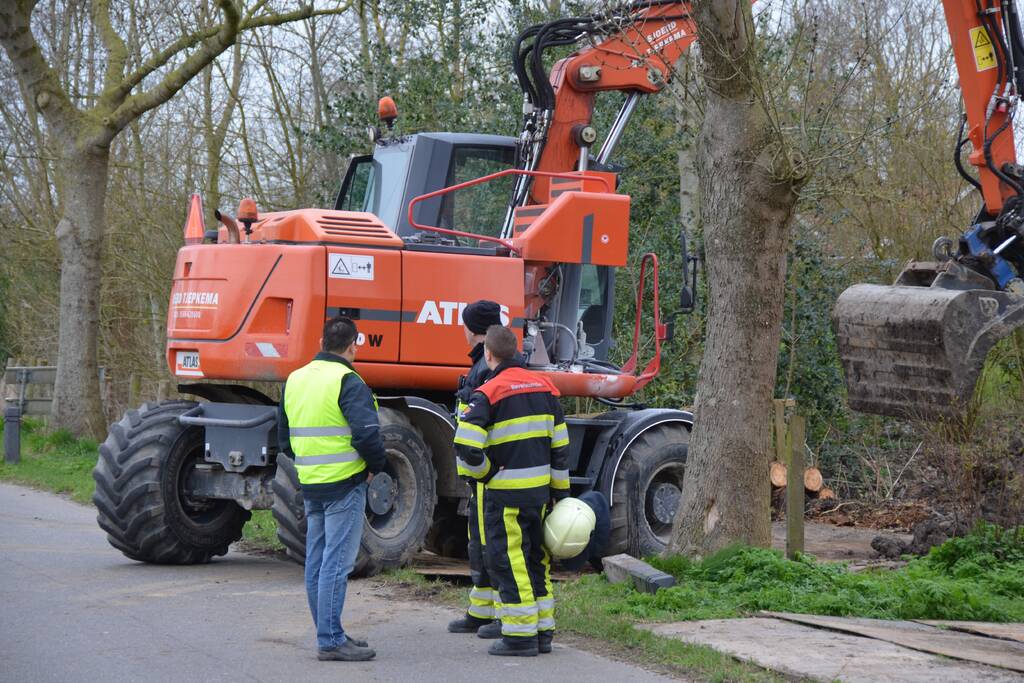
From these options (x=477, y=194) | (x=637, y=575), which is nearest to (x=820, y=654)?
(x=637, y=575)

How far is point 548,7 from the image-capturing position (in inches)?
707

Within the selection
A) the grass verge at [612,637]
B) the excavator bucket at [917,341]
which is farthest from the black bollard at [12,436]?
the excavator bucket at [917,341]

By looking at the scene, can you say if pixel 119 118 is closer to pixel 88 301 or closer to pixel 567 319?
pixel 88 301

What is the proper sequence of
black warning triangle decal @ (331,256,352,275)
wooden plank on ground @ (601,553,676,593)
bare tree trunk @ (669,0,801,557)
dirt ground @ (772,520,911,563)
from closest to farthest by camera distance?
wooden plank on ground @ (601,553,676,593) < bare tree trunk @ (669,0,801,557) < black warning triangle decal @ (331,256,352,275) < dirt ground @ (772,520,911,563)

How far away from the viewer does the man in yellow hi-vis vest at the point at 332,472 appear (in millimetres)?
7129

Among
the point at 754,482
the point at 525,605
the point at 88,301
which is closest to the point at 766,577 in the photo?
the point at 754,482

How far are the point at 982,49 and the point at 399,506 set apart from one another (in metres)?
5.32

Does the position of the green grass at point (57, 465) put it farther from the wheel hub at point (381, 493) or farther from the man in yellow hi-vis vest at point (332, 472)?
the man in yellow hi-vis vest at point (332, 472)

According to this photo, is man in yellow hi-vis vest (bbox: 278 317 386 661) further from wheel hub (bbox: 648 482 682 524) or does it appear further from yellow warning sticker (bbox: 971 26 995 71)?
yellow warning sticker (bbox: 971 26 995 71)

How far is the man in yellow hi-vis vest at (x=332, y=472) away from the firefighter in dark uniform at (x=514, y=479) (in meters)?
0.56

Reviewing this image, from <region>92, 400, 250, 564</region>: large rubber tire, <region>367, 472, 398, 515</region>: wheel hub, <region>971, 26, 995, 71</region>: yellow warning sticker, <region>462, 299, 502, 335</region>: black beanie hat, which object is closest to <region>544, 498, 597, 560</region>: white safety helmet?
<region>462, 299, 502, 335</region>: black beanie hat

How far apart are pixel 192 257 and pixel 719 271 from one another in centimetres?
424

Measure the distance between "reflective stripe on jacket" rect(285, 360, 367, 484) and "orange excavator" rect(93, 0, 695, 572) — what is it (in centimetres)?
224

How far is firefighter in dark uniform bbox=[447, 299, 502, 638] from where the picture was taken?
766 cm
